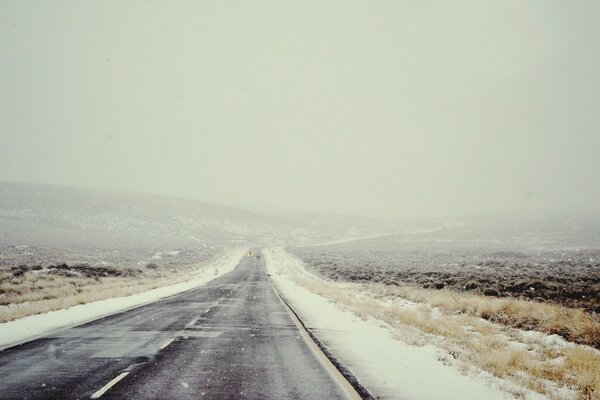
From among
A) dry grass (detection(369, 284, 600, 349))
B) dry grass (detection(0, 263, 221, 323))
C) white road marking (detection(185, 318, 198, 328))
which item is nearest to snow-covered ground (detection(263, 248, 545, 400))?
white road marking (detection(185, 318, 198, 328))

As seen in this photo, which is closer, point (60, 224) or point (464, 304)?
point (464, 304)

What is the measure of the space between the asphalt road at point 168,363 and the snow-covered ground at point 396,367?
2.77 ft

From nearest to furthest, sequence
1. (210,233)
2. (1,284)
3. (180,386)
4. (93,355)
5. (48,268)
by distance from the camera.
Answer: (180,386)
(93,355)
(1,284)
(48,268)
(210,233)

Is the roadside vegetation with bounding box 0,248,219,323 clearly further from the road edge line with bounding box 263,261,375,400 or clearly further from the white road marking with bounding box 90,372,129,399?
the road edge line with bounding box 263,261,375,400

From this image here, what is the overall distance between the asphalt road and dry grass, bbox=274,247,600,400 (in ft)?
12.7

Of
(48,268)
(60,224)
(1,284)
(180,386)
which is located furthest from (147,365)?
(60,224)

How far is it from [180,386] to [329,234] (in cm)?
13767

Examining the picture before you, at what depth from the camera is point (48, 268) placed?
31641 millimetres

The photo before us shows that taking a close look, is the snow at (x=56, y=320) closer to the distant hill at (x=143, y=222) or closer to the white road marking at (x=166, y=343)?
the white road marking at (x=166, y=343)

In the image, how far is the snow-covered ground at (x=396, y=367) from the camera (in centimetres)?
678

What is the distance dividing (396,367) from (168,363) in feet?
16.0

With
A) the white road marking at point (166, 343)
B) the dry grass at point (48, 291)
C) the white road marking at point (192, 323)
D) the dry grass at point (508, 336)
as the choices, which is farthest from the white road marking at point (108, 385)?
the dry grass at point (48, 291)

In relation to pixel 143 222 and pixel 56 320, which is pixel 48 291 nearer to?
pixel 56 320

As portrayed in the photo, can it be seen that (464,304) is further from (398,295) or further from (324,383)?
(324,383)
